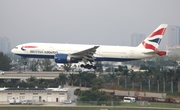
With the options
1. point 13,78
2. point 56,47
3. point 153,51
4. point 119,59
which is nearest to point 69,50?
point 56,47

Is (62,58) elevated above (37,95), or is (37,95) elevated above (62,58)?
(62,58)

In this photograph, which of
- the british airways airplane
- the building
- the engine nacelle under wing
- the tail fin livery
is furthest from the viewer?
the tail fin livery

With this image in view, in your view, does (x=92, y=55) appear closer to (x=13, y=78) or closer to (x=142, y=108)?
(x=142, y=108)

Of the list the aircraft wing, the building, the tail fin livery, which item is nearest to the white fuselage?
the aircraft wing

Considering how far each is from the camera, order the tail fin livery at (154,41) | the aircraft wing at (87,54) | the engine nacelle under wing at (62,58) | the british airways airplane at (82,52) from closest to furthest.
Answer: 1. the aircraft wing at (87,54)
2. the engine nacelle under wing at (62,58)
3. the british airways airplane at (82,52)
4. the tail fin livery at (154,41)

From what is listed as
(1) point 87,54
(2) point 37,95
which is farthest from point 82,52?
(2) point 37,95

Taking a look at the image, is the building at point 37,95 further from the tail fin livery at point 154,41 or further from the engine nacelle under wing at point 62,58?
the tail fin livery at point 154,41

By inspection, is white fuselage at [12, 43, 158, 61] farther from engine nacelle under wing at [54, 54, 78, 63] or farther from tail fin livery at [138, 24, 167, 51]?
tail fin livery at [138, 24, 167, 51]

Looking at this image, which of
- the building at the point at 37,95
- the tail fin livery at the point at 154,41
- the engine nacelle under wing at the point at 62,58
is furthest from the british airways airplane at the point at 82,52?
the building at the point at 37,95

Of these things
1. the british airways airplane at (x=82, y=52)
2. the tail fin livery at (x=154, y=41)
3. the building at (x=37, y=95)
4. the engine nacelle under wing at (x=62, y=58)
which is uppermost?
the tail fin livery at (x=154, y=41)

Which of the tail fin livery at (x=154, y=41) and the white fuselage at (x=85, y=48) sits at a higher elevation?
the tail fin livery at (x=154, y=41)

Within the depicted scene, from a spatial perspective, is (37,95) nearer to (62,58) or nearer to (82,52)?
(62,58)

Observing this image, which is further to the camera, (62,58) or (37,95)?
(37,95)

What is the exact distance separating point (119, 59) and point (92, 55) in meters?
5.12
